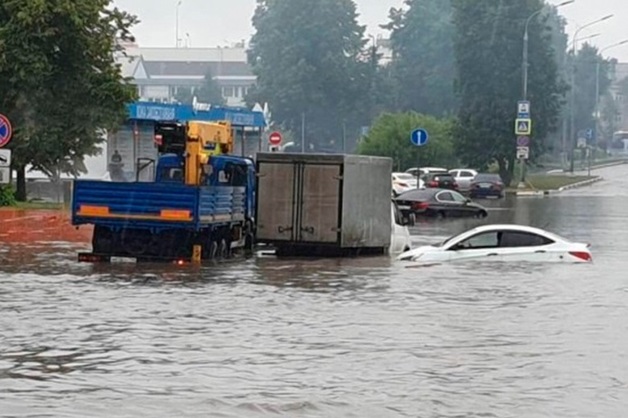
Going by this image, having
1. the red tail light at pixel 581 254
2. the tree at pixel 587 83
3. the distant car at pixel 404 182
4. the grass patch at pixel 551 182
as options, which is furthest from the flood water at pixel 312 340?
the tree at pixel 587 83

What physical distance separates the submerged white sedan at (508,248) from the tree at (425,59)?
91.2 meters

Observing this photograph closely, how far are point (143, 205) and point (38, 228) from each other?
11372 millimetres

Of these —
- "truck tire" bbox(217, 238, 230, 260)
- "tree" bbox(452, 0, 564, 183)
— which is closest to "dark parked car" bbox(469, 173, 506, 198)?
"tree" bbox(452, 0, 564, 183)

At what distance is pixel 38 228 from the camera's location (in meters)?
37.9

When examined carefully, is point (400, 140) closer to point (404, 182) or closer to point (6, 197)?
point (404, 182)

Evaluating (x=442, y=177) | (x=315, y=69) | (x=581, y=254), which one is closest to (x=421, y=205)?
(x=442, y=177)

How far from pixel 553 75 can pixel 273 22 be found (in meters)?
32.9

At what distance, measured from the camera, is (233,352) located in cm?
1547

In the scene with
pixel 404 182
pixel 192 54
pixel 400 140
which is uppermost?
pixel 192 54

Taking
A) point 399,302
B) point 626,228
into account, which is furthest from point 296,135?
point 399,302

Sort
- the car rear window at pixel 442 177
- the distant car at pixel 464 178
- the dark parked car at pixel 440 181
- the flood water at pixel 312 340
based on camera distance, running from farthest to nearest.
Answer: the distant car at pixel 464 178
the car rear window at pixel 442 177
the dark parked car at pixel 440 181
the flood water at pixel 312 340

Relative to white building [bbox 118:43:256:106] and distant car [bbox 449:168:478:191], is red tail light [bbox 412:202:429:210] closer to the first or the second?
distant car [bbox 449:168:478:191]

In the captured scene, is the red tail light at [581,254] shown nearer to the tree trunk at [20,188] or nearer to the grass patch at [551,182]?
the tree trunk at [20,188]

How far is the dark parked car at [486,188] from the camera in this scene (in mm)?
72000
